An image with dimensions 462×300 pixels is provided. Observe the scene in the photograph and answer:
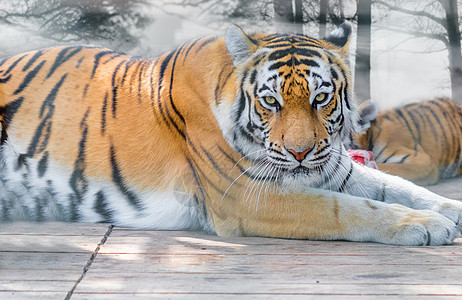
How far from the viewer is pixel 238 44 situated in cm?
232

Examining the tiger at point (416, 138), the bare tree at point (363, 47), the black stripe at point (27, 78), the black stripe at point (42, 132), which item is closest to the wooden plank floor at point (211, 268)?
the black stripe at point (42, 132)

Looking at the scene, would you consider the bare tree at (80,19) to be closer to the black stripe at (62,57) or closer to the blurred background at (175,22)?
the blurred background at (175,22)

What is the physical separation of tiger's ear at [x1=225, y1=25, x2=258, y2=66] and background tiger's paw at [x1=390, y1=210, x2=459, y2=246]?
88 cm

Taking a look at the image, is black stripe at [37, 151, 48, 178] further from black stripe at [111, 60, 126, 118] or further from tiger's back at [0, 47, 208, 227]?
black stripe at [111, 60, 126, 118]

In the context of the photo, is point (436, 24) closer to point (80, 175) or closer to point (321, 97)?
point (321, 97)

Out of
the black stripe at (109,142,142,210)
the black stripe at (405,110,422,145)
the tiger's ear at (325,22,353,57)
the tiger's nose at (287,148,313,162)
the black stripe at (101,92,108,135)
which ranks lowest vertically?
the black stripe at (405,110,422,145)

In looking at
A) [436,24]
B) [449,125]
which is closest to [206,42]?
[436,24]

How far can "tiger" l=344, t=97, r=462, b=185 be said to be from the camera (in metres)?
3.62

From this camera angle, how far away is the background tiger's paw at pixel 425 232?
6.68 feet

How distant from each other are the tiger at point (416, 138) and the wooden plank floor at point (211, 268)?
1.59m

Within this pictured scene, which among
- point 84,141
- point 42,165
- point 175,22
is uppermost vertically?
point 175,22

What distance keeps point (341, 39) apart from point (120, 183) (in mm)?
1112

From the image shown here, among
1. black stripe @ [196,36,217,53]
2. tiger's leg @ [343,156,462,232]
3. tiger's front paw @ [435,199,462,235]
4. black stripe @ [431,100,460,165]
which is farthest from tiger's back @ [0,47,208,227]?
black stripe @ [431,100,460,165]

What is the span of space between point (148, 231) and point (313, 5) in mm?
1487
